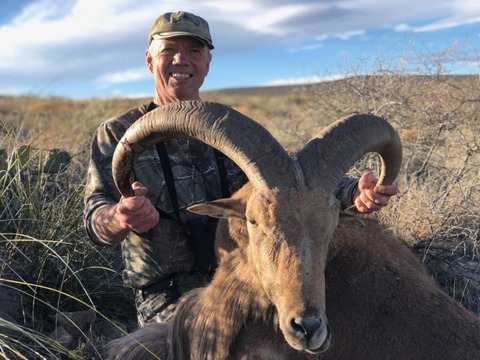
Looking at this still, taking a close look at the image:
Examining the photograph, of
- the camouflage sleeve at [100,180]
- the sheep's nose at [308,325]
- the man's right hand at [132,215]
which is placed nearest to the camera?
the sheep's nose at [308,325]

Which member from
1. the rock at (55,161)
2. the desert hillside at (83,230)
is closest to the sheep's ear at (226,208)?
the desert hillside at (83,230)

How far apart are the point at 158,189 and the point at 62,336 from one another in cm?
158

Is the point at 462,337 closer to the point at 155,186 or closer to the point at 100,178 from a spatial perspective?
the point at 155,186

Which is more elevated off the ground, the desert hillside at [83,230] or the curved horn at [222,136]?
the curved horn at [222,136]

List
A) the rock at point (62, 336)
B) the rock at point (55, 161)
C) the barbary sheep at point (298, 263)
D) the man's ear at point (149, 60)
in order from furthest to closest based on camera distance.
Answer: the rock at point (55, 161) < the man's ear at point (149, 60) < the rock at point (62, 336) < the barbary sheep at point (298, 263)

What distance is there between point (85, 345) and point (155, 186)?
1.54 m

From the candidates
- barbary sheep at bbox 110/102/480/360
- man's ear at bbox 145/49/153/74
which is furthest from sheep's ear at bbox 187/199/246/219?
man's ear at bbox 145/49/153/74

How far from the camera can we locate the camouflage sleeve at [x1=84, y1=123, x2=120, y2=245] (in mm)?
4121

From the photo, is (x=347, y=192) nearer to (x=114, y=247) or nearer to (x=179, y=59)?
(x=179, y=59)

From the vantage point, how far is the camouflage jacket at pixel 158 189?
4449 millimetres

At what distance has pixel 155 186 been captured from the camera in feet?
14.9

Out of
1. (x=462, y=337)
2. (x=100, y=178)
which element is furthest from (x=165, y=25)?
(x=462, y=337)

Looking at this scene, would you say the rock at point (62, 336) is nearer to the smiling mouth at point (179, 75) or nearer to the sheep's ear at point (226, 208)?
the sheep's ear at point (226, 208)

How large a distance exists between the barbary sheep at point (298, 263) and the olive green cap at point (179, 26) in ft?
5.50
